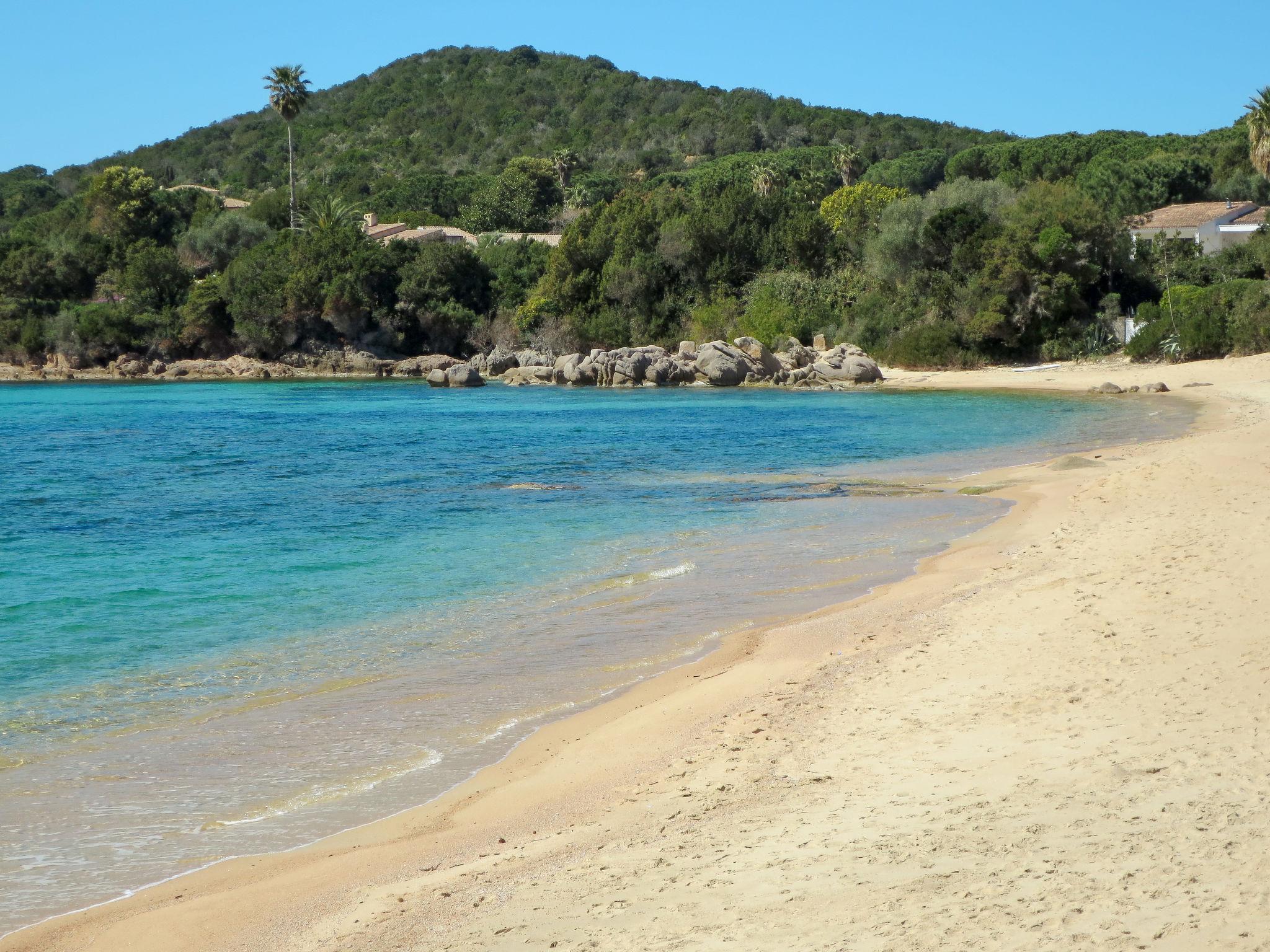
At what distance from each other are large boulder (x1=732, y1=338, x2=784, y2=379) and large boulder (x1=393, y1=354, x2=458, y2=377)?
19.7 m

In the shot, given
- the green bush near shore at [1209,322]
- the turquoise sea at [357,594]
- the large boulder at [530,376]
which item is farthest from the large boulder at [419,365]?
the green bush near shore at [1209,322]

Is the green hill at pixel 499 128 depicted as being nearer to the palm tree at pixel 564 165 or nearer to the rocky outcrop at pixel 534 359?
the palm tree at pixel 564 165

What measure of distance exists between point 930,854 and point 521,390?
52470 millimetres

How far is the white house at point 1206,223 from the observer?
53.2m

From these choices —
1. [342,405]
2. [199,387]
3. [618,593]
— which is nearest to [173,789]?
[618,593]

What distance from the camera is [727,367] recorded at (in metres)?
53.3

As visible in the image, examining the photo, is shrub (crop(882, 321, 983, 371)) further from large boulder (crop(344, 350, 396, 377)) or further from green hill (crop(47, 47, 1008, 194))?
green hill (crop(47, 47, 1008, 194))

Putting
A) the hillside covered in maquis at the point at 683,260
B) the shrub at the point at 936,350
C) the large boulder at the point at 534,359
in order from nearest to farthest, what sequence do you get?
the hillside covered in maquis at the point at 683,260 < the shrub at the point at 936,350 < the large boulder at the point at 534,359

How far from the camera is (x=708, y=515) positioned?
17.4 metres

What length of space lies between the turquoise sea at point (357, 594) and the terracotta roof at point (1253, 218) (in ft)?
96.0

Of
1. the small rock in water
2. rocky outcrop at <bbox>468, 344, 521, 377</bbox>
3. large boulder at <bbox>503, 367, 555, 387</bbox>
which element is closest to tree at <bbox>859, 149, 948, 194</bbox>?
rocky outcrop at <bbox>468, 344, 521, 377</bbox>

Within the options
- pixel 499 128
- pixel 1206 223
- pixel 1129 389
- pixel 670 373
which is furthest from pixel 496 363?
pixel 499 128

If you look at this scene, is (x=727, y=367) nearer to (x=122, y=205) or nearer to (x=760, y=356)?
(x=760, y=356)

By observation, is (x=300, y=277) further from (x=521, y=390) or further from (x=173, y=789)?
(x=173, y=789)
